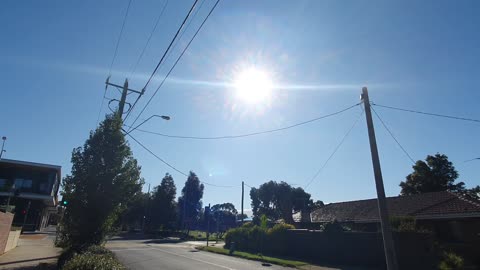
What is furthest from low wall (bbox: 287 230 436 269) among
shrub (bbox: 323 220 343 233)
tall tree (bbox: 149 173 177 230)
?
tall tree (bbox: 149 173 177 230)

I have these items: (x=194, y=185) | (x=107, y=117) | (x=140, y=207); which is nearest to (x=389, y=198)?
(x=107, y=117)

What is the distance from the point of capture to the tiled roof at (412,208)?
827 inches

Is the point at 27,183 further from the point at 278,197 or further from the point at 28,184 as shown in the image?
the point at 278,197

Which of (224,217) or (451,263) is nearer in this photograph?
(451,263)

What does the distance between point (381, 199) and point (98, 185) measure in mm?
13192

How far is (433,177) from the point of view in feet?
143

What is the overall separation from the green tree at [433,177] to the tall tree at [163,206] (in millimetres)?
44242

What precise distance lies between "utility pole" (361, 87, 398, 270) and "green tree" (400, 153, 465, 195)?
3810 centimetres

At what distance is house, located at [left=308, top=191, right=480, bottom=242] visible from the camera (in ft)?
66.0

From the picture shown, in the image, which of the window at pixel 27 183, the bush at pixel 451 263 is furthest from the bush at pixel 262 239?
the window at pixel 27 183

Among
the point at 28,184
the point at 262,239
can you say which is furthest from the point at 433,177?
the point at 28,184

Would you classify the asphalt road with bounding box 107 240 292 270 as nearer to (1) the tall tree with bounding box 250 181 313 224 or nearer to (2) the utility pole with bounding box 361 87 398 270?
(2) the utility pole with bounding box 361 87 398 270

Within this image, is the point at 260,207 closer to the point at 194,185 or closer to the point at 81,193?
the point at 194,185

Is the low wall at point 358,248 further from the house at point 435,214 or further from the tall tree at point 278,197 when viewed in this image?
the tall tree at point 278,197
